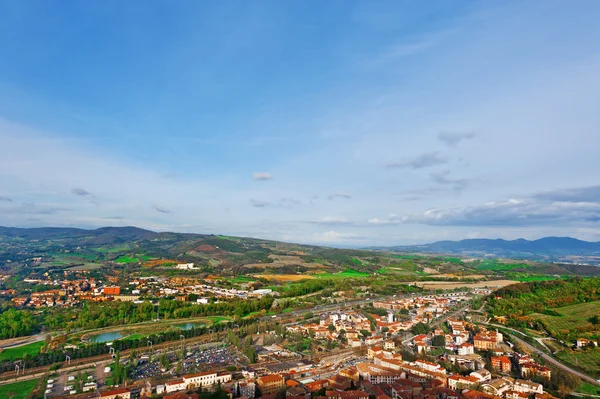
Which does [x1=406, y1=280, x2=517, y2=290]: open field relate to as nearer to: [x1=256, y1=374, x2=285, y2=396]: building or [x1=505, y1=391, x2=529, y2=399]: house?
[x1=505, y1=391, x2=529, y2=399]: house

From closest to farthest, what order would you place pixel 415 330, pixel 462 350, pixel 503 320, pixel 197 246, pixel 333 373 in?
pixel 333 373
pixel 462 350
pixel 415 330
pixel 503 320
pixel 197 246

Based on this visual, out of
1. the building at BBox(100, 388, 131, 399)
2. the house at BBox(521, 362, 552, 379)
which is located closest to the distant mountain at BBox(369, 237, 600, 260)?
the house at BBox(521, 362, 552, 379)

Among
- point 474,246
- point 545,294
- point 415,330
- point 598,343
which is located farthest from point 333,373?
point 474,246

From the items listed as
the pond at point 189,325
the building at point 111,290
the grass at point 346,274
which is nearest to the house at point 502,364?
the pond at point 189,325

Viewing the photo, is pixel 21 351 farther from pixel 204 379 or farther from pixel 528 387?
pixel 528 387

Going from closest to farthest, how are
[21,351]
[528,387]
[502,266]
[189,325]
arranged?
[528,387] < [21,351] < [189,325] < [502,266]

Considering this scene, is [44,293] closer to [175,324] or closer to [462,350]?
[175,324]

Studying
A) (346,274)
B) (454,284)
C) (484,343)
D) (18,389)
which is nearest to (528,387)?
(484,343)
